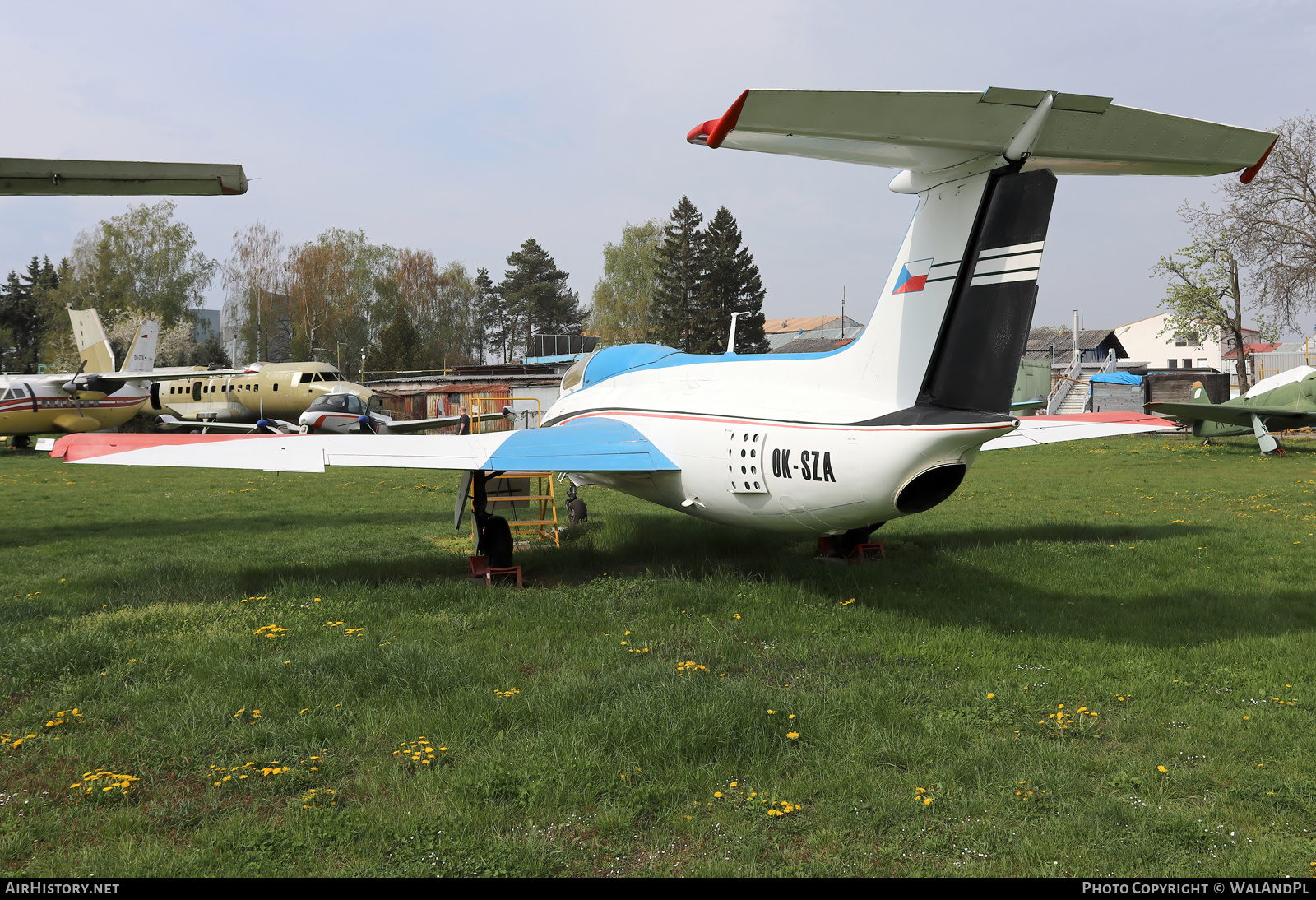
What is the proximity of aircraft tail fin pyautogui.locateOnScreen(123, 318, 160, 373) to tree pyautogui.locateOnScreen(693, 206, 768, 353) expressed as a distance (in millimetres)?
32508

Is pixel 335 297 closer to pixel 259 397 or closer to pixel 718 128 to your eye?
pixel 259 397

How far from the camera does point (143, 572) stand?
826cm

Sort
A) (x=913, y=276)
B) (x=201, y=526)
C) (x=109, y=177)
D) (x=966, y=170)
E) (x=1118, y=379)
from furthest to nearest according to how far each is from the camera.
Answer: (x=1118, y=379), (x=201, y=526), (x=109, y=177), (x=913, y=276), (x=966, y=170)

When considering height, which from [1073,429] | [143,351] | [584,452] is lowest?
[584,452]

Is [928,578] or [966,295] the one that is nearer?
[966,295]

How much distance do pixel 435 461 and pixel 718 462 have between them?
110 inches

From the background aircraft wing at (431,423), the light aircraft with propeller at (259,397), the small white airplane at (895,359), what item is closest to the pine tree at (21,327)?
the light aircraft with propeller at (259,397)

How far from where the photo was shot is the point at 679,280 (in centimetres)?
5566

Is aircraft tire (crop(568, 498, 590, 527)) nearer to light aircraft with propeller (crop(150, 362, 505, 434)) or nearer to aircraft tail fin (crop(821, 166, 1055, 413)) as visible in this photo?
aircraft tail fin (crop(821, 166, 1055, 413))

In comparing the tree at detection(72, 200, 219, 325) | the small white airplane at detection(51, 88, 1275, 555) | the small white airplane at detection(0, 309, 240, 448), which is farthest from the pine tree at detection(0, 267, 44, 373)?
the small white airplane at detection(51, 88, 1275, 555)

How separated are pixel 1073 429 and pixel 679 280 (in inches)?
1891

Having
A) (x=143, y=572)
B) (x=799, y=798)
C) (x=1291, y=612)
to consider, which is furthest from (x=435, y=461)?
(x=1291, y=612)

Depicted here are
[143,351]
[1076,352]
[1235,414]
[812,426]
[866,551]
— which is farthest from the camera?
[1076,352]

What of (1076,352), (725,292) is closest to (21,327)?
(725,292)
